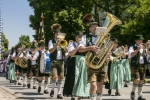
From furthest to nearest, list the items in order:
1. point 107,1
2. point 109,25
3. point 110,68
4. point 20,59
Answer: point 107,1 → point 20,59 → point 110,68 → point 109,25

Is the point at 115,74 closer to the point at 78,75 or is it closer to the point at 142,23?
the point at 78,75

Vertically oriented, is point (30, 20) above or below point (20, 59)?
above

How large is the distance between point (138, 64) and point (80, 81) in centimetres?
220

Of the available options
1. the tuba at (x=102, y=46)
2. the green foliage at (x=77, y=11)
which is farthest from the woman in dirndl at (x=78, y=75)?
the green foliage at (x=77, y=11)

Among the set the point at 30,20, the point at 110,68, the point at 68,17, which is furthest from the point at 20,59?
the point at 30,20

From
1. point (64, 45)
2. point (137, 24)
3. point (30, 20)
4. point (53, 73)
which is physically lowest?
point (53, 73)

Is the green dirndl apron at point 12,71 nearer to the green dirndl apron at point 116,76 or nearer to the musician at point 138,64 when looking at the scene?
the green dirndl apron at point 116,76

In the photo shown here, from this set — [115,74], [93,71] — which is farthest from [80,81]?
[115,74]

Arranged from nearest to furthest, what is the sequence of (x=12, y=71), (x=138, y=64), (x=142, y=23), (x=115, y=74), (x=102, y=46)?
(x=102, y=46) → (x=138, y=64) → (x=115, y=74) → (x=12, y=71) → (x=142, y=23)

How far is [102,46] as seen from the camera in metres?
6.27

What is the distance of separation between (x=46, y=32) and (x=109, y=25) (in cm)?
2544

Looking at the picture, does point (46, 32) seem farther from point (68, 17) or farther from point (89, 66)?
point (89, 66)

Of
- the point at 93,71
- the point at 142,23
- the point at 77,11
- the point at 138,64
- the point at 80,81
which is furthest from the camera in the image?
the point at 77,11

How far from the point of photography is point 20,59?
1541 cm
